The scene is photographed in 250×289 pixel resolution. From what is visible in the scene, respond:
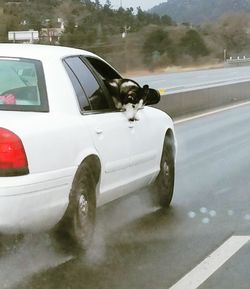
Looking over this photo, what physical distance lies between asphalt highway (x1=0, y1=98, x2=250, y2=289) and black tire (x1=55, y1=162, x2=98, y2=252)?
4.6 inches

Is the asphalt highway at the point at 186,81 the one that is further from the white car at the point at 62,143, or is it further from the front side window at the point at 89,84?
the front side window at the point at 89,84

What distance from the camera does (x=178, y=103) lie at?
1994 cm

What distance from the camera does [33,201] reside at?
205 inches

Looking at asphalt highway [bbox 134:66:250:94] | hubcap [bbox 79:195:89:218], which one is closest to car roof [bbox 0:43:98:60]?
hubcap [bbox 79:195:89:218]

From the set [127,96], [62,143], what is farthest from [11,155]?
[127,96]

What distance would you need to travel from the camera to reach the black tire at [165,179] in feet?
26.4

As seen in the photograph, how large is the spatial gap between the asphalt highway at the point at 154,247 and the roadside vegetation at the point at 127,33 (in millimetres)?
25983

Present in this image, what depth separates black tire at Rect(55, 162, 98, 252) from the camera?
5.84m

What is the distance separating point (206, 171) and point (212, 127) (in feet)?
23.0

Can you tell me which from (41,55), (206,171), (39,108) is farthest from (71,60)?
(206,171)

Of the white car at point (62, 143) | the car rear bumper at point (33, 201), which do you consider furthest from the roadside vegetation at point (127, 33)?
the car rear bumper at point (33, 201)

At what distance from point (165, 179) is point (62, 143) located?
2733 mm

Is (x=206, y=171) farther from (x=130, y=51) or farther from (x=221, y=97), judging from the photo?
(x=130, y=51)

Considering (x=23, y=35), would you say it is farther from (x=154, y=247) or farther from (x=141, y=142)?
(x=154, y=247)
